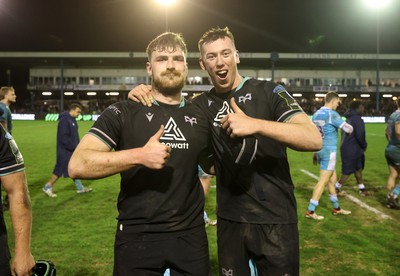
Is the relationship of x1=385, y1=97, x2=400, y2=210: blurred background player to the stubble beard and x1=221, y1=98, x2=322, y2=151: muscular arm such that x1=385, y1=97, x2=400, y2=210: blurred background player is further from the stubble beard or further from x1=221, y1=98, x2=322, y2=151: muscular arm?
the stubble beard

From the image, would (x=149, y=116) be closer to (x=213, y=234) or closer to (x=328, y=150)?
(x=213, y=234)

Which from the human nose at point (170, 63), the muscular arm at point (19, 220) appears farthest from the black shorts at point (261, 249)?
the muscular arm at point (19, 220)

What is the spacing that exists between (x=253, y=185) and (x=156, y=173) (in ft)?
2.54

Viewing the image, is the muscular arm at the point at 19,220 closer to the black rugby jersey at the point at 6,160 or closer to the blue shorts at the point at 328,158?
the black rugby jersey at the point at 6,160

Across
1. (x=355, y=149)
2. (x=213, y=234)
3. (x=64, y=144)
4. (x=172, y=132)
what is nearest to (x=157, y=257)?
(x=172, y=132)

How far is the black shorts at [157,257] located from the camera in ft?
8.71

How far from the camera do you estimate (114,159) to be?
94.0 inches

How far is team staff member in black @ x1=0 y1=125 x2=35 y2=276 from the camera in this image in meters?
2.54

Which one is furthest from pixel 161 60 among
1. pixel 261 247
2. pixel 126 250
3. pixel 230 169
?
pixel 261 247

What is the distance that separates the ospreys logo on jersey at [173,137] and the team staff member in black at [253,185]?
0.87ft

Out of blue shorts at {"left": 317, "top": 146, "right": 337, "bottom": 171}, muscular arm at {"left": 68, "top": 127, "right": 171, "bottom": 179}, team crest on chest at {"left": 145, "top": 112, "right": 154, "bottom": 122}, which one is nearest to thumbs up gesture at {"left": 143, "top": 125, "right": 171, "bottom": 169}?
muscular arm at {"left": 68, "top": 127, "right": 171, "bottom": 179}

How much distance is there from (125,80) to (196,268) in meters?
67.1

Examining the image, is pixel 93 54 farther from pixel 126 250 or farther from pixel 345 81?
pixel 126 250

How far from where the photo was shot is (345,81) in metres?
67.0
